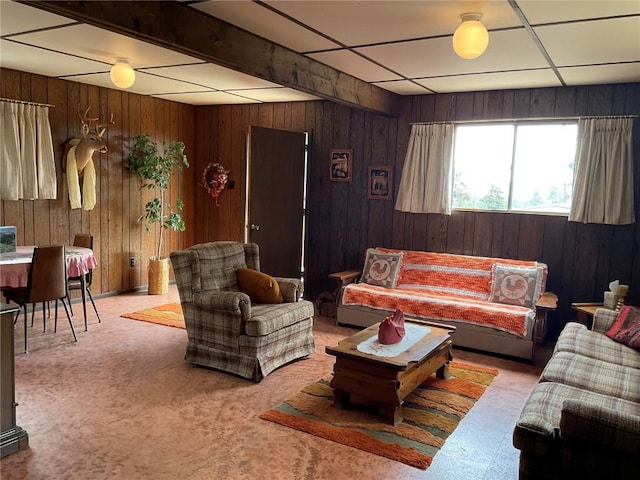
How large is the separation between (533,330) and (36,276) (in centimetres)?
391

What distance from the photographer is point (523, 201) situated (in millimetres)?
4922

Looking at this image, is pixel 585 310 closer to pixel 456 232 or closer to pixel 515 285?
pixel 515 285

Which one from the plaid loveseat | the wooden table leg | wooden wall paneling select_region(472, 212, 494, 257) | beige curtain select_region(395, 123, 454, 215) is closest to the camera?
the plaid loveseat

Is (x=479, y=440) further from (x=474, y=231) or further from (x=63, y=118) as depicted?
(x=63, y=118)

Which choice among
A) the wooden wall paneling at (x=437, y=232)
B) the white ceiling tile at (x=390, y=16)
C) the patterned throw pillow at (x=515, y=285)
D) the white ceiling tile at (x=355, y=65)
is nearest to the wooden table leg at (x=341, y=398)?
the patterned throw pillow at (x=515, y=285)

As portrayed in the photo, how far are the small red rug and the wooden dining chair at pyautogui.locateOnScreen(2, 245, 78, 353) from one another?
104 cm

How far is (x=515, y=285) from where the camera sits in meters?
4.56

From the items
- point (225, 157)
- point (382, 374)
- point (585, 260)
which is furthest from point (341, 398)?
point (225, 157)

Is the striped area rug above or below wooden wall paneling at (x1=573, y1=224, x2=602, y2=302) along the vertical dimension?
below

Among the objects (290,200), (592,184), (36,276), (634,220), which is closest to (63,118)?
(36,276)

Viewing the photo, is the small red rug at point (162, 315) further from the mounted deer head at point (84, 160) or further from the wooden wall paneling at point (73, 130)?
the mounted deer head at point (84, 160)

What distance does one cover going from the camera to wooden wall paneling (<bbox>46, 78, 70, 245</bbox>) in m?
5.17

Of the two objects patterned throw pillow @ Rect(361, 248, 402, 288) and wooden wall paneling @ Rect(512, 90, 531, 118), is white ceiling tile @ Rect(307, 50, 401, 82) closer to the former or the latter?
wooden wall paneling @ Rect(512, 90, 531, 118)

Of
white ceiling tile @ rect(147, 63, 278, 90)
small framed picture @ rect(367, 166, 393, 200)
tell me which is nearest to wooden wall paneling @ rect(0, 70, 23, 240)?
white ceiling tile @ rect(147, 63, 278, 90)
